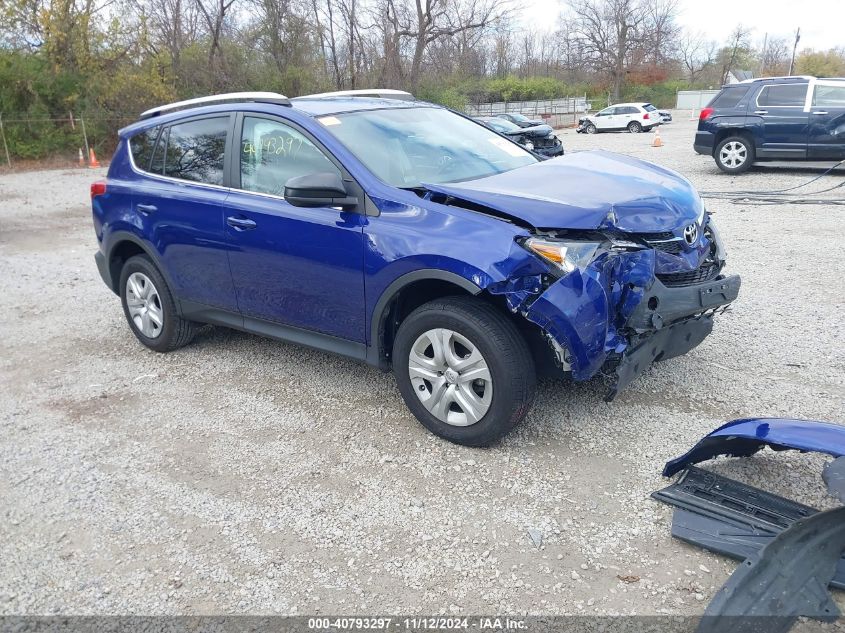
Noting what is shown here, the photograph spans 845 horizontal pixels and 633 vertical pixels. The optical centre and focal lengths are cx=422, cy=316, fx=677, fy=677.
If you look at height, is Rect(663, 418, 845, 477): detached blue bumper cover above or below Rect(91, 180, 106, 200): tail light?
below

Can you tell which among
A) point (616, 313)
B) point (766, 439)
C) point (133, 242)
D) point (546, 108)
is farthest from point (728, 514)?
point (546, 108)

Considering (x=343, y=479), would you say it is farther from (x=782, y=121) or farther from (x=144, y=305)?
(x=782, y=121)

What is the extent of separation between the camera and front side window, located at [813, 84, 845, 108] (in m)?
12.1

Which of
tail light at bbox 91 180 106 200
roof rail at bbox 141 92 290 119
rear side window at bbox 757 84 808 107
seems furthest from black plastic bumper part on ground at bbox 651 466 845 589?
rear side window at bbox 757 84 808 107

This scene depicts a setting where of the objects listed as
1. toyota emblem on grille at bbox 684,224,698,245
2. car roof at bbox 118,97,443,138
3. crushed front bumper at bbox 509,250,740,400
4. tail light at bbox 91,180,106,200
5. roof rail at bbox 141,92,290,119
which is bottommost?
crushed front bumper at bbox 509,250,740,400

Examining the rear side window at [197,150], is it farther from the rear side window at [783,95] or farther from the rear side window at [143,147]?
the rear side window at [783,95]

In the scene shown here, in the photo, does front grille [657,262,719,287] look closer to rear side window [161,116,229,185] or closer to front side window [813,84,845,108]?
rear side window [161,116,229,185]

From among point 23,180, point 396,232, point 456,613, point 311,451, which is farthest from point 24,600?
point 23,180

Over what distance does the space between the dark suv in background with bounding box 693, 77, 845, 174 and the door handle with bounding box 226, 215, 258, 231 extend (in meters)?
11.7

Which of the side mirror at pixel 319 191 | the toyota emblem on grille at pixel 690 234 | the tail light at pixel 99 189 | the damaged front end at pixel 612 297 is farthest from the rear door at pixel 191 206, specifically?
the toyota emblem on grille at pixel 690 234

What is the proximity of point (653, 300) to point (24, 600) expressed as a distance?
312cm

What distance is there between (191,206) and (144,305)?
112 cm

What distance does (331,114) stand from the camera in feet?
14.0

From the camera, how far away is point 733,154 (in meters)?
13.3
